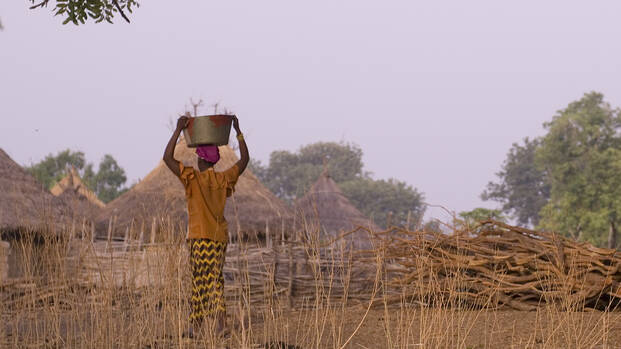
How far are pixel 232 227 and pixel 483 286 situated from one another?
28.4 feet

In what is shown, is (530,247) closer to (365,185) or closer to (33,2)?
(33,2)

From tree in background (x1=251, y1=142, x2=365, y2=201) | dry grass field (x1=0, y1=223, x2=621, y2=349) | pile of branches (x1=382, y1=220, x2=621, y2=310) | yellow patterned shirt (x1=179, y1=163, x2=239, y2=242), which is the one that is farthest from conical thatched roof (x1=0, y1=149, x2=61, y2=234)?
tree in background (x1=251, y1=142, x2=365, y2=201)

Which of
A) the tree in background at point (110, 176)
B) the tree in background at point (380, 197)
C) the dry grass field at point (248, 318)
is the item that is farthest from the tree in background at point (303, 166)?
the dry grass field at point (248, 318)

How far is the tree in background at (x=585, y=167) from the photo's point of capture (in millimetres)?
19719

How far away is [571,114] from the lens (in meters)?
21.1

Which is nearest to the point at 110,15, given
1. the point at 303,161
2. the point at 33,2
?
the point at 33,2

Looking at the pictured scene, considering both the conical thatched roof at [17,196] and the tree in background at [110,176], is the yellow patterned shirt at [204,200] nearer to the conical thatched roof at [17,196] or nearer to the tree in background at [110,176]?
the conical thatched roof at [17,196]

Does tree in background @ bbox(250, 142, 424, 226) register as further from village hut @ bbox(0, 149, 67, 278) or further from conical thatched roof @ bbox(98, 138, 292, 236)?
village hut @ bbox(0, 149, 67, 278)

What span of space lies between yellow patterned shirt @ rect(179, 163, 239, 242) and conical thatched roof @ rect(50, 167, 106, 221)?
53cm

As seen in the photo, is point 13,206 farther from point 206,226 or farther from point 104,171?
point 104,171

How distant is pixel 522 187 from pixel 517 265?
2647 centimetres

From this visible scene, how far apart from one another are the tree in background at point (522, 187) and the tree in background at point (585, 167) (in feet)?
28.7

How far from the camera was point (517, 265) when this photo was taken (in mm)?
4930

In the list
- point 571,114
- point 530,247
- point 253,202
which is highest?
point 571,114
